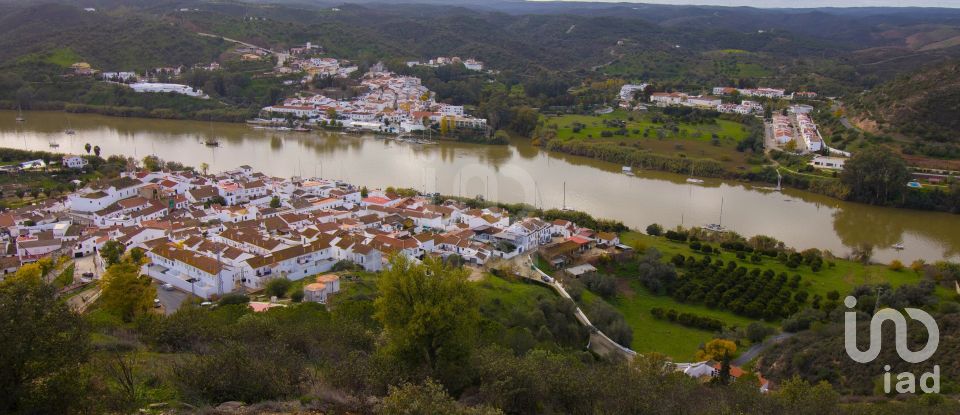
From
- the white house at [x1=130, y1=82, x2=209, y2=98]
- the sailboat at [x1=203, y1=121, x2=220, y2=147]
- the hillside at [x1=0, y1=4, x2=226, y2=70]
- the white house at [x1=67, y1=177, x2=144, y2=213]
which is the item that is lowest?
the white house at [x1=67, y1=177, x2=144, y2=213]

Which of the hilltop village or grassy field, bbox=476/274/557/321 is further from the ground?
the hilltop village

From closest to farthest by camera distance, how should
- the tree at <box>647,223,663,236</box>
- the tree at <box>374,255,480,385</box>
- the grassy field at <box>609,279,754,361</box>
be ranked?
the tree at <box>374,255,480,385</box> → the grassy field at <box>609,279,754,361</box> → the tree at <box>647,223,663,236</box>

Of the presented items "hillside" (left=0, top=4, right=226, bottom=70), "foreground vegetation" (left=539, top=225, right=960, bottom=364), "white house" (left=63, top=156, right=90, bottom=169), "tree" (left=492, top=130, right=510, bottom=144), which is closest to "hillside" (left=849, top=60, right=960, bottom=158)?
"foreground vegetation" (left=539, top=225, right=960, bottom=364)

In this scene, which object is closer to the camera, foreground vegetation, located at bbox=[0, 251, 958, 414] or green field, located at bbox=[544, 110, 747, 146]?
foreground vegetation, located at bbox=[0, 251, 958, 414]

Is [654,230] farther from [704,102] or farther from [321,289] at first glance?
[704,102]

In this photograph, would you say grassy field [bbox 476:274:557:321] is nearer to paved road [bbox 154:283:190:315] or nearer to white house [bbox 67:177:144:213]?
paved road [bbox 154:283:190:315]

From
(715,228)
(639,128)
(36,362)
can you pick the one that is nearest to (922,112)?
(639,128)
